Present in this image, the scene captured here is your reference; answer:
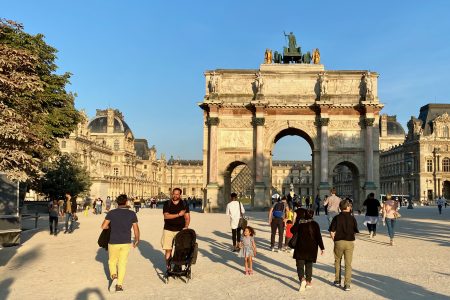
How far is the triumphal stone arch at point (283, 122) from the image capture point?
45.4 m

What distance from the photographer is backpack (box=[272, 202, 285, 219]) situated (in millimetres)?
15973

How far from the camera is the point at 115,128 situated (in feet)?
390

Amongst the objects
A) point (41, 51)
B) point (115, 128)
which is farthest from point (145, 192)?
point (41, 51)

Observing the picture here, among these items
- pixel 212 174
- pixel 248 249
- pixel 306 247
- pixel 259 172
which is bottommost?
pixel 248 249

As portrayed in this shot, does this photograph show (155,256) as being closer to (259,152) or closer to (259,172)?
(259,172)

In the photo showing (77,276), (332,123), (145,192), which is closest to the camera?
(77,276)

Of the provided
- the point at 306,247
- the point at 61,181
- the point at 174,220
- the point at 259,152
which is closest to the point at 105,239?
the point at 174,220

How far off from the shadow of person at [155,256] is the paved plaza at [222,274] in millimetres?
26

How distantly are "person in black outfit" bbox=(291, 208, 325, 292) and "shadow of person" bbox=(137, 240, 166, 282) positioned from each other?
318 centimetres

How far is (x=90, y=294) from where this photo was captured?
9734mm

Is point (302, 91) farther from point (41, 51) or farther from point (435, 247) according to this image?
point (435, 247)

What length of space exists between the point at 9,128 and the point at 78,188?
133 ft

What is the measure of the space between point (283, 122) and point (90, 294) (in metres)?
37.8

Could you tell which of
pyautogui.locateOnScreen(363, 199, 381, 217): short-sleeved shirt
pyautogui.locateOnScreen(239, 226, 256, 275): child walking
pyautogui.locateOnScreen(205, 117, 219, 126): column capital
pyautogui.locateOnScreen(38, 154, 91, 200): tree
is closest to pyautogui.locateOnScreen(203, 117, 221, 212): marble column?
pyautogui.locateOnScreen(205, 117, 219, 126): column capital
